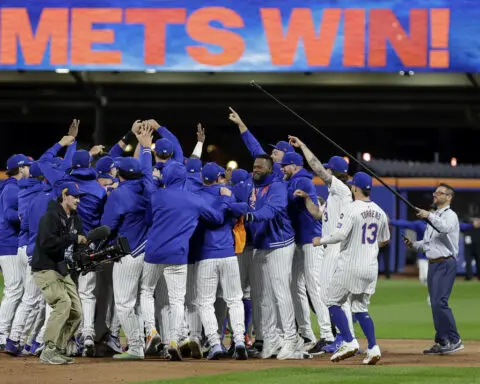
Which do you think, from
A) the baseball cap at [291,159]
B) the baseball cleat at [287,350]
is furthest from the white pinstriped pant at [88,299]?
the baseball cap at [291,159]

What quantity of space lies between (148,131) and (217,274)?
1.89 m

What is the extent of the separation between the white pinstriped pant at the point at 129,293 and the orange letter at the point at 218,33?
18.4 m

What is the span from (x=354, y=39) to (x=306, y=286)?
1727cm

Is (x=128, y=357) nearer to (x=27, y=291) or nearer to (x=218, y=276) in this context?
(x=218, y=276)

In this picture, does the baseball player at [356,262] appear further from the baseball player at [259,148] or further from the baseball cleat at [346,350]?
the baseball player at [259,148]

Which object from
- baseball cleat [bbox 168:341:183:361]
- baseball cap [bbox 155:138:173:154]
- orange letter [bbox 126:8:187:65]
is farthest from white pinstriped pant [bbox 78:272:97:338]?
orange letter [bbox 126:8:187:65]

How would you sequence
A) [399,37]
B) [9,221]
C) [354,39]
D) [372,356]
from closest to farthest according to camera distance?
[372,356] → [9,221] → [399,37] → [354,39]

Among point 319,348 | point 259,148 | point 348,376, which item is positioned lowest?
point 348,376

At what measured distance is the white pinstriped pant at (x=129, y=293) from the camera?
13.1 metres

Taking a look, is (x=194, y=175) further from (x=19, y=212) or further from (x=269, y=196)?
(x=19, y=212)

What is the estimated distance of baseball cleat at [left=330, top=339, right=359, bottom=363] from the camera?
1255 cm

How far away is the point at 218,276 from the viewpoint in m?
13.4

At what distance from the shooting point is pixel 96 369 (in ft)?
40.0

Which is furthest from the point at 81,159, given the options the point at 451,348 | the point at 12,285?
the point at 451,348
